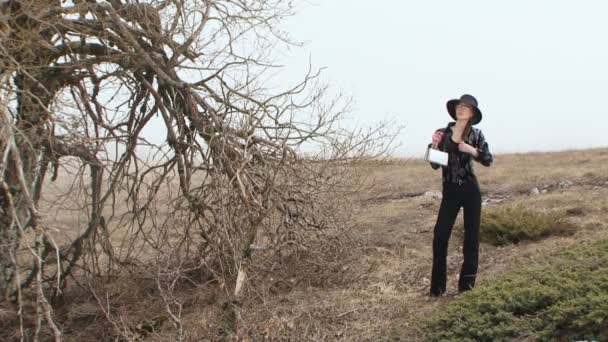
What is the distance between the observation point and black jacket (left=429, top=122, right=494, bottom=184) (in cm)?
611

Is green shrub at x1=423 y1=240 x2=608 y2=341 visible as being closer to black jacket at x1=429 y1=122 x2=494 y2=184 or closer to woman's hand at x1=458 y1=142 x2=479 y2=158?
black jacket at x1=429 y1=122 x2=494 y2=184

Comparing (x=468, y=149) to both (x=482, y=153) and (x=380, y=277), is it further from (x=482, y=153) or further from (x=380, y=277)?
(x=380, y=277)

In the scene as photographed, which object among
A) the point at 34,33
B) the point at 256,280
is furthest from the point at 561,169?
the point at 34,33

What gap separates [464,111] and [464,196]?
760mm

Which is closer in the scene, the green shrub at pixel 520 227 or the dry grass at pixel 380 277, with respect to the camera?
the dry grass at pixel 380 277

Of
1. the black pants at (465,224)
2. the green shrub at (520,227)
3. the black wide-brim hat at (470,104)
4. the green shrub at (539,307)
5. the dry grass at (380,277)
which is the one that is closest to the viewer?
the green shrub at (539,307)

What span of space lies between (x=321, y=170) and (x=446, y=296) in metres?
2.17

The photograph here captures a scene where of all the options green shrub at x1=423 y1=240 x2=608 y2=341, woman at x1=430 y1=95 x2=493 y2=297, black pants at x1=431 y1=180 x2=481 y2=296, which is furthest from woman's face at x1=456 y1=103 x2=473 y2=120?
green shrub at x1=423 y1=240 x2=608 y2=341

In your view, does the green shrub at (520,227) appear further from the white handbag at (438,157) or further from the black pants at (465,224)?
the white handbag at (438,157)

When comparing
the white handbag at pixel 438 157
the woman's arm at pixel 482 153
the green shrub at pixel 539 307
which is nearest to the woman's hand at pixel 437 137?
the white handbag at pixel 438 157

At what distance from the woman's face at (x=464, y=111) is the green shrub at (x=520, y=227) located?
118 inches

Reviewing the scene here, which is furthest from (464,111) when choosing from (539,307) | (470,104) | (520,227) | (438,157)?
(520,227)

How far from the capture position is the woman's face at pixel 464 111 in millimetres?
6020

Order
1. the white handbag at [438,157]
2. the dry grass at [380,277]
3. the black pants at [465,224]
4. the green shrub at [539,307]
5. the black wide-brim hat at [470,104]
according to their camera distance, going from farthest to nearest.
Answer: the dry grass at [380,277]
the black pants at [465,224]
the black wide-brim hat at [470,104]
the white handbag at [438,157]
the green shrub at [539,307]
